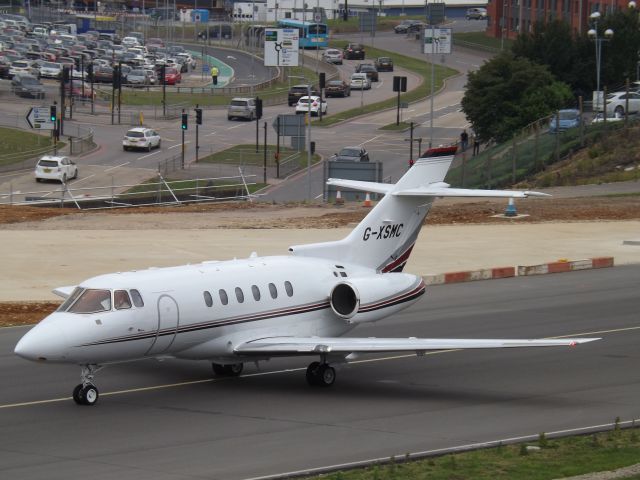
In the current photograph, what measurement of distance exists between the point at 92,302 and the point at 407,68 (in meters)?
121

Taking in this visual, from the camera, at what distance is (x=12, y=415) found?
21.9 m

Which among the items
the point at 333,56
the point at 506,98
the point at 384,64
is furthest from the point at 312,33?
the point at 506,98

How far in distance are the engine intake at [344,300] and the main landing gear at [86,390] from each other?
518 cm

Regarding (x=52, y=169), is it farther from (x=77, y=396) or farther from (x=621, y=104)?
(x=77, y=396)

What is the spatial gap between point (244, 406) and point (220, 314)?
196cm

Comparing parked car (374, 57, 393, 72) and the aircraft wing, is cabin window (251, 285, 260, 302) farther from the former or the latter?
parked car (374, 57, 393, 72)

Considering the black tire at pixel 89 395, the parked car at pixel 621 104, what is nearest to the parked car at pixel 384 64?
the parked car at pixel 621 104

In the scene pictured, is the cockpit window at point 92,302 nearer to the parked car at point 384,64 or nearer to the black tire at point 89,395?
the black tire at point 89,395

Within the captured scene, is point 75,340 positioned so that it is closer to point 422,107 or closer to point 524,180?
point 524,180

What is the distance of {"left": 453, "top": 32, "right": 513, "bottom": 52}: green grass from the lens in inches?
5827

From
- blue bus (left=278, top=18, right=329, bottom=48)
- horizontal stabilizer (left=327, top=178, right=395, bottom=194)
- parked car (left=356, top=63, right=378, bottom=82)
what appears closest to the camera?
horizontal stabilizer (left=327, top=178, right=395, bottom=194)

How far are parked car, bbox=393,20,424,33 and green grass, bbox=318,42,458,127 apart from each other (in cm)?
1187

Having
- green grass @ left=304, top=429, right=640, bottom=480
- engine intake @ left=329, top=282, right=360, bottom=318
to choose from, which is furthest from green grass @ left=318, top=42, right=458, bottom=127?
green grass @ left=304, top=429, right=640, bottom=480

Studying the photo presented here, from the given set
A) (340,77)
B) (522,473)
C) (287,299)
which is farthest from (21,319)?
(340,77)
